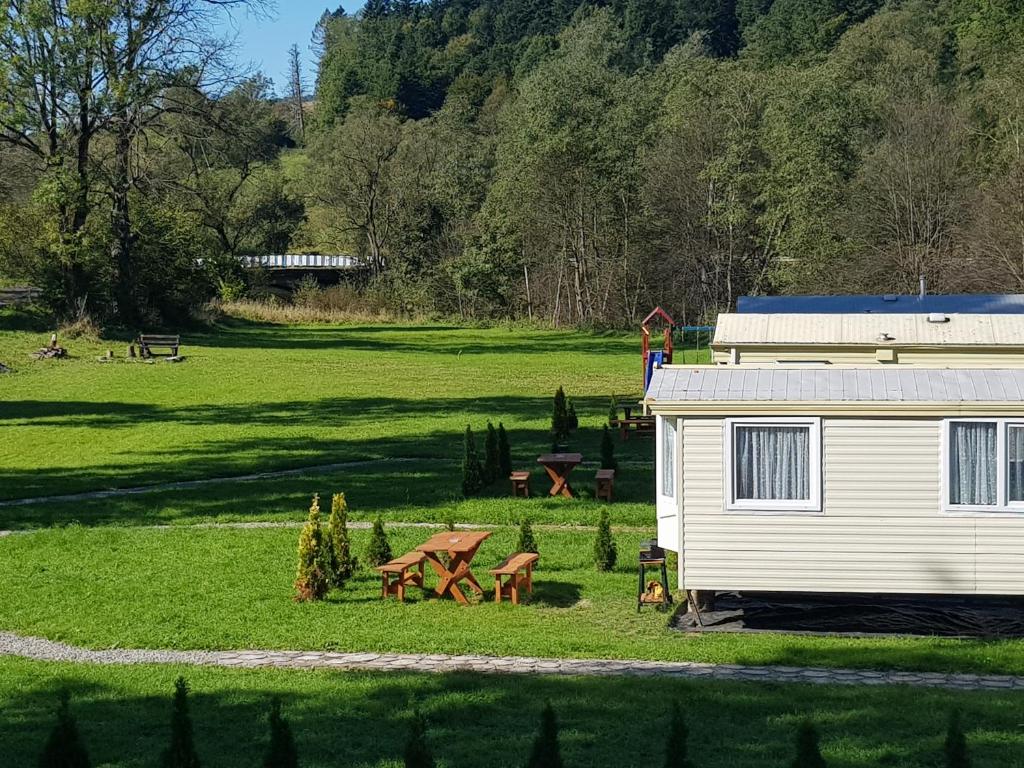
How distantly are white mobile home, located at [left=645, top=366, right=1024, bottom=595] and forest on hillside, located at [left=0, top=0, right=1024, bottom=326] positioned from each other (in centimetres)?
3173

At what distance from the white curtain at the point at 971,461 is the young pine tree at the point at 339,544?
7.00 m

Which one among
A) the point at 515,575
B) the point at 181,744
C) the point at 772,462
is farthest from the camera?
the point at 515,575

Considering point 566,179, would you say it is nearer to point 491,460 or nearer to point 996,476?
point 491,460

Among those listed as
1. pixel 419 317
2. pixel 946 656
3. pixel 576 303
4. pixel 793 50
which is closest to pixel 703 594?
pixel 946 656

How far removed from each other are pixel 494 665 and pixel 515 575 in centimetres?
273

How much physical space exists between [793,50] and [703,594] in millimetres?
89711

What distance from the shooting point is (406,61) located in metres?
141

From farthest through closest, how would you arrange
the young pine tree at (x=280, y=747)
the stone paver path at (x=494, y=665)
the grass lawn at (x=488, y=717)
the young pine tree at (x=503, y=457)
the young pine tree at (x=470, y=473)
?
the young pine tree at (x=503, y=457), the young pine tree at (x=470, y=473), the stone paver path at (x=494, y=665), the grass lawn at (x=488, y=717), the young pine tree at (x=280, y=747)

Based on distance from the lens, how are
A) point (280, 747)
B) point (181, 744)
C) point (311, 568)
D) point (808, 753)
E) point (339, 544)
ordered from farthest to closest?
point (339, 544) < point (311, 568) < point (181, 744) < point (280, 747) < point (808, 753)

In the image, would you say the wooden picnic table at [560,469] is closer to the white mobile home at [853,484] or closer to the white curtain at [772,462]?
the white mobile home at [853,484]

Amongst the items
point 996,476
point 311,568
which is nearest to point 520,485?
point 311,568

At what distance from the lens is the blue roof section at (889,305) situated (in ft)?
75.5

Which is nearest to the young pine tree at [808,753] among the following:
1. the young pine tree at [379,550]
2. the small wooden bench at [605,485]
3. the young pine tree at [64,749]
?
the young pine tree at [64,749]

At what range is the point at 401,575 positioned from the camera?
15.3 m
